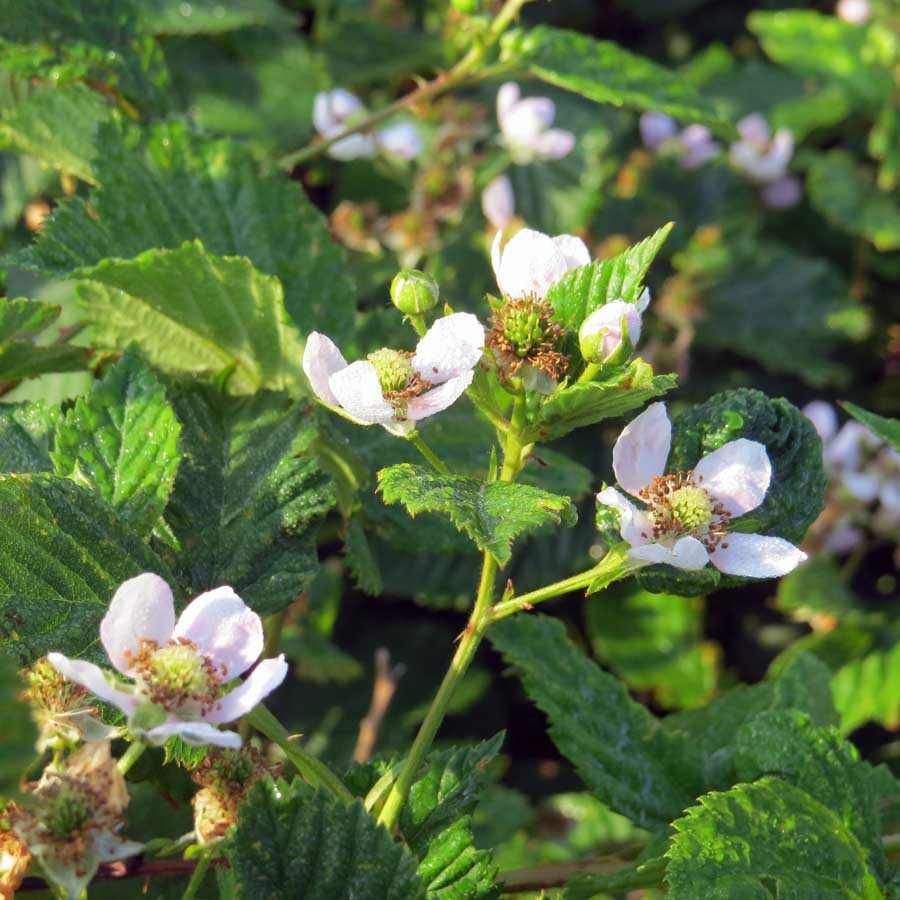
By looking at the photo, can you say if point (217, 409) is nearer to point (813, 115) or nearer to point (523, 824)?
point (523, 824)

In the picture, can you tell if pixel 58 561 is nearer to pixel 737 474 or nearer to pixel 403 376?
pixel 403 376

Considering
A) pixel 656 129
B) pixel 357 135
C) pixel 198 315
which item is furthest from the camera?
pixel 656 129

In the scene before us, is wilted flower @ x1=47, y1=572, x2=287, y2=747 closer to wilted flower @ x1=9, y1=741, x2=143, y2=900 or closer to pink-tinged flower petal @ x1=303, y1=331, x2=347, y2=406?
wilted flower @ x1=9, y1=741, x2=143, y2=900

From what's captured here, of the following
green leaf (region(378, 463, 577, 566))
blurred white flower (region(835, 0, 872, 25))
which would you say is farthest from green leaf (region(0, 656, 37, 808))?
blurred white flower (region(835, 0, 872, 25))

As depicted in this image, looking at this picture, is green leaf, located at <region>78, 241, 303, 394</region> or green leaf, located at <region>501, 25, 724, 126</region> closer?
green leaf, located at <region>78, 241, 303, 394</region>

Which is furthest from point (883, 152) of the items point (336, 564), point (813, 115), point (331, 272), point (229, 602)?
point (229, 602)

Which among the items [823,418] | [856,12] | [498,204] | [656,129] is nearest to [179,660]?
[498,204]

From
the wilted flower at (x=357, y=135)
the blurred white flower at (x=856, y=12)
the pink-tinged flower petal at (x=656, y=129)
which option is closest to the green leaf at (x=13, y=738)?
the wilted flower at (x=357, y=135)
